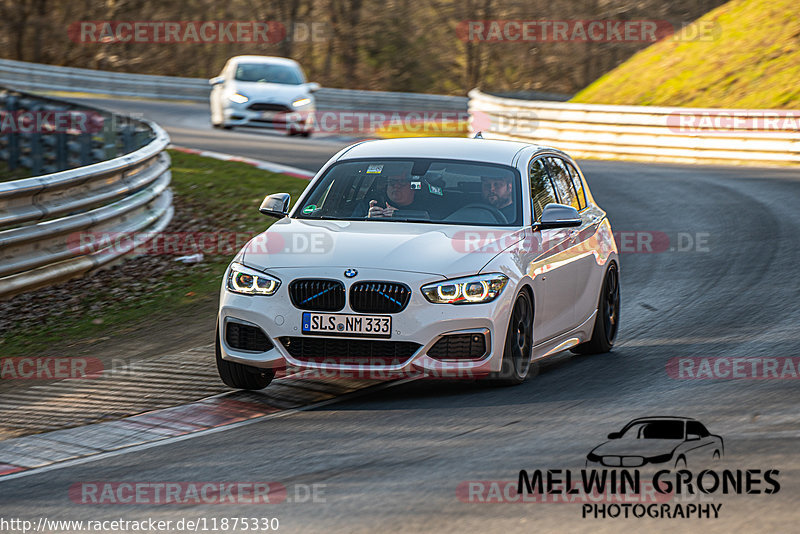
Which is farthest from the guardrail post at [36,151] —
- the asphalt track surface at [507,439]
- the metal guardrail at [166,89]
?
the metal guardrail at [166,89]

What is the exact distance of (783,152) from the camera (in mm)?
23719

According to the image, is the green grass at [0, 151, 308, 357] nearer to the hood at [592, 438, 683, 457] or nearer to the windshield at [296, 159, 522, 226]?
the windshield at [296, 159, 522, 226]

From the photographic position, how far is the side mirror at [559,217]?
8.23 m

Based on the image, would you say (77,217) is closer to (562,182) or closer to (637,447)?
(562,182)

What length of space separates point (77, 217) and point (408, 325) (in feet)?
17.5

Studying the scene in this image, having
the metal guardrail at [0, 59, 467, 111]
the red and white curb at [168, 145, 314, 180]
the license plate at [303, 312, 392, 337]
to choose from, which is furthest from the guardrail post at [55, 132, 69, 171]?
the metal guardrail at [0, 59, 467, 111]

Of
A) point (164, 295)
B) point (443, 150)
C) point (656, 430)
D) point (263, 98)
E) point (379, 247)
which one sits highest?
point (443, 150)

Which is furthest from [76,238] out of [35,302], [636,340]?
[636,340]

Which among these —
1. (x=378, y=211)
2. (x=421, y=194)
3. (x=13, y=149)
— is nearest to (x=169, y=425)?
(x=378, y=211)

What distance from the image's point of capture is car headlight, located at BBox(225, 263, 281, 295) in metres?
7.52

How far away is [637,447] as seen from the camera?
6242mm

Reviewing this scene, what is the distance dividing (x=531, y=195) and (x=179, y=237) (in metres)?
6.59

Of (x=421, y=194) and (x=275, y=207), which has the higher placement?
(x=421, y=194)

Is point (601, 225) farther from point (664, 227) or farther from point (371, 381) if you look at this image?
point (664, 227)
